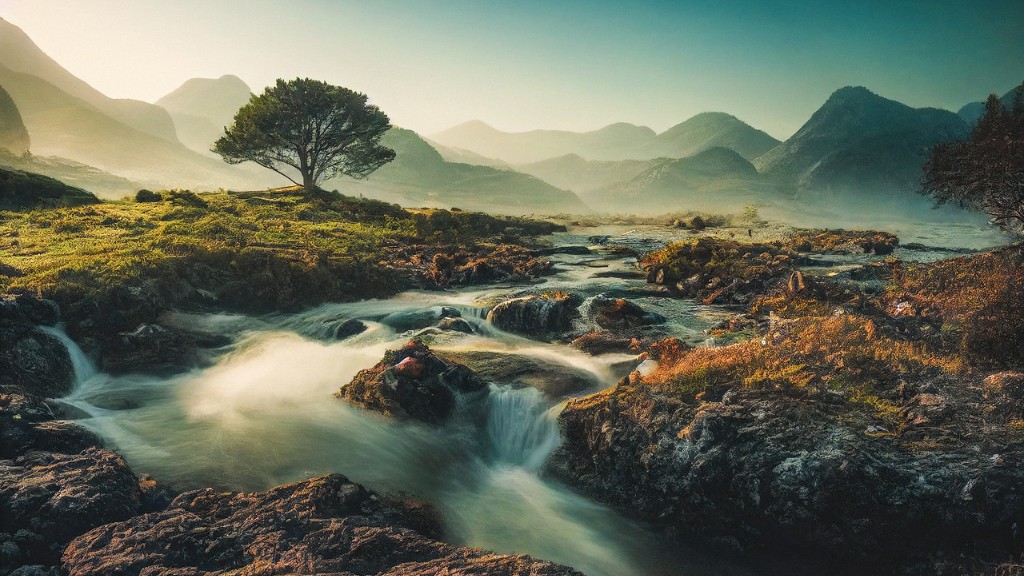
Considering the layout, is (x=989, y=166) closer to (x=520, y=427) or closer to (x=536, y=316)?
(x=536, y=316)

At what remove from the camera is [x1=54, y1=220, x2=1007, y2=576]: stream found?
29.3 ft

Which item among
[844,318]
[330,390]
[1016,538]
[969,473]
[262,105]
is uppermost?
[262,105]

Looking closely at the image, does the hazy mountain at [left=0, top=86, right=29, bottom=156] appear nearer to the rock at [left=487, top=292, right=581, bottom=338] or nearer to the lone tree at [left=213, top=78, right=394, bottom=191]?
the lone tree at [left=213, top=78, right=394, bottom=191]

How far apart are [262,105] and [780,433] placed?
5895cm

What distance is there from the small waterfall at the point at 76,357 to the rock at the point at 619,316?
16.3 m

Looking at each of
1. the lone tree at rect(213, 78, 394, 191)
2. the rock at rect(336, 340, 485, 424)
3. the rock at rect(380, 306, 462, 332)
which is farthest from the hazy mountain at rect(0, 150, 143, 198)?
the rock at rect(336, 340, 485, 424)

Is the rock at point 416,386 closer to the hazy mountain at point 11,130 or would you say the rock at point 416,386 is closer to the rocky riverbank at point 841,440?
the rocky riverbank at point 841,440

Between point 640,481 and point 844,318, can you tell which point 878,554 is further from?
point 844,318

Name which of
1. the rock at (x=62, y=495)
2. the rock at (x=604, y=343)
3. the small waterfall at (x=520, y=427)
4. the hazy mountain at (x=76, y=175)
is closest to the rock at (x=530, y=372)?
the small waterfall at (x=520, y=427)

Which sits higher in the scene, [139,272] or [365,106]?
[365,106]

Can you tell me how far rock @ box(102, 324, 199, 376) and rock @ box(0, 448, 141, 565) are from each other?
27.0 feet

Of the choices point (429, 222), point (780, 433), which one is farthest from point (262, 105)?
point (780, 433)

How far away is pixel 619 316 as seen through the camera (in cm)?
1878

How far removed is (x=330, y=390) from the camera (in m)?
14.6
